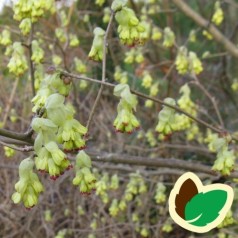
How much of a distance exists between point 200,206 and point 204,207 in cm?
1

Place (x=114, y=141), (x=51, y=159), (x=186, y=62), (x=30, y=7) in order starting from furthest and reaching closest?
(x=114, y=141) → (x=186, y=62) → (x=30, y=7) → (x=51, y=159)

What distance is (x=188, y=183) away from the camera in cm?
150

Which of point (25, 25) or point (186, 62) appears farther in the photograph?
point (186, 62)

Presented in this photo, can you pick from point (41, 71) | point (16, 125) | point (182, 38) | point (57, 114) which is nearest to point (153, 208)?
point (16, 125)

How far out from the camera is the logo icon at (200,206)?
1469 mm

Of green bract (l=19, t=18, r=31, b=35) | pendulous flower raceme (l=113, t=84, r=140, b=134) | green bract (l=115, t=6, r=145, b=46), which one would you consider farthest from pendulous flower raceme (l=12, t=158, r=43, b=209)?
green bract (l=19, t=18, r=31, b=35)

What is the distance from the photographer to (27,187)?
1724mm

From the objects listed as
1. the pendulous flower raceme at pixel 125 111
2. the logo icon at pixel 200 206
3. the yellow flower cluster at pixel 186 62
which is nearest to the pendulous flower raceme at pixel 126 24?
the pendulous flower raceme at pixel 125 111

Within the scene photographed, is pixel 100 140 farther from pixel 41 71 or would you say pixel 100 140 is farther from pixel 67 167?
pixel 67 167

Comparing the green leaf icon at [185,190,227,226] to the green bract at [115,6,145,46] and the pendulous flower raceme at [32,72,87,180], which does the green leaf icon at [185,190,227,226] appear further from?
the green bract at [115,6,145,46]

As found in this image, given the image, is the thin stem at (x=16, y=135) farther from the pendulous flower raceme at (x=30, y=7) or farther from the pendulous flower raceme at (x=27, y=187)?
the pendulous flower raceme at (x=30, y=7)

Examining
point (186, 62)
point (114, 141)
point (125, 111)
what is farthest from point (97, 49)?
point (114, 141)

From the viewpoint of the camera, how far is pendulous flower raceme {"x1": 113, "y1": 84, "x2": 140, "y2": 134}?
6.07 feet

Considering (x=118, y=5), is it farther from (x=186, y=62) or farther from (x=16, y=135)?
(x=186, y=62)
